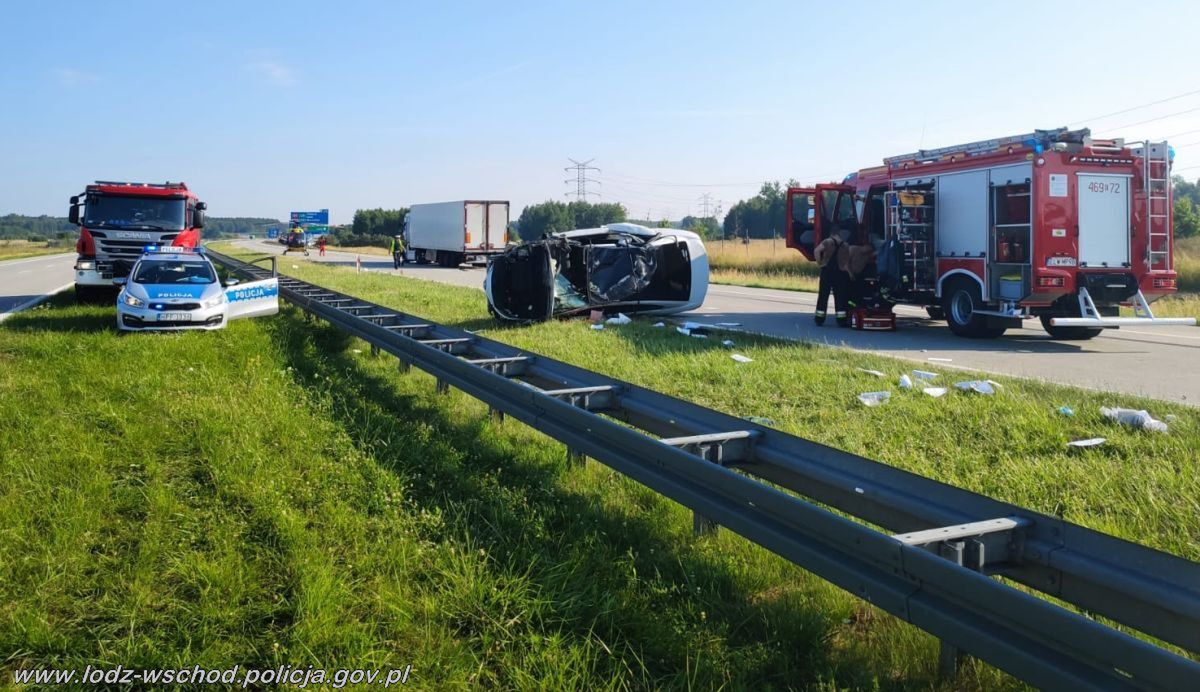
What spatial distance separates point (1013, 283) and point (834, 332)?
9.40ft

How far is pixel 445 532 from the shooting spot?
15.7ft

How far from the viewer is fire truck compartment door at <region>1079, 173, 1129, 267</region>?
1353cm

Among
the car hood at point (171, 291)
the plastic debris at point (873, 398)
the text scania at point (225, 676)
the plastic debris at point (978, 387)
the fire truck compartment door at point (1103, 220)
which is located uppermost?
the fire truck compartment door at point (1103, 220)

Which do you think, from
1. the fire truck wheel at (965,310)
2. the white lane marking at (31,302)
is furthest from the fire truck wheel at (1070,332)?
the white lane marking at (31,302)

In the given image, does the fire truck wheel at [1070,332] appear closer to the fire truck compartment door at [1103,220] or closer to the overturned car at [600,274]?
the fire truck compartment door at [1103,220]

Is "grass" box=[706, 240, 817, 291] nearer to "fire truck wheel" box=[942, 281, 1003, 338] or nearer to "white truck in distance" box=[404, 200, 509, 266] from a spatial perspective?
"white truck in distance" box=[404, 200, 509, 266]

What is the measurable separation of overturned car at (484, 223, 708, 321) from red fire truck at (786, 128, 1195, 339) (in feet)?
12.8

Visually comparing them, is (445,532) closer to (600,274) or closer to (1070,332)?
(600,274)

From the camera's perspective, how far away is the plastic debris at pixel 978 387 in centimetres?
859

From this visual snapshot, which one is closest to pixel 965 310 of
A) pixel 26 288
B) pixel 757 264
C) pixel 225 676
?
pixel 225 676

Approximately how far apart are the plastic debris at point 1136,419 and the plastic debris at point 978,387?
1.20 m

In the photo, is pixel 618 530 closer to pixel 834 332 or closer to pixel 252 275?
pixel 834 332

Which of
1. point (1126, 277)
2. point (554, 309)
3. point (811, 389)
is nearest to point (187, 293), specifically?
point (554, 309)

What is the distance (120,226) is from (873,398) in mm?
18340
